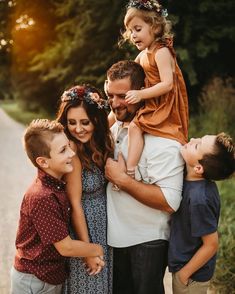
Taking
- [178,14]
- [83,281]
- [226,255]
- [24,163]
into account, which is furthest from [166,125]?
[178,14]

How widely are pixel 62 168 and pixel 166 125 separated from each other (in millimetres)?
658

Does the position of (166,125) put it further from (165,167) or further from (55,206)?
(55,206)

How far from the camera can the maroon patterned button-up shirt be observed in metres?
2.43

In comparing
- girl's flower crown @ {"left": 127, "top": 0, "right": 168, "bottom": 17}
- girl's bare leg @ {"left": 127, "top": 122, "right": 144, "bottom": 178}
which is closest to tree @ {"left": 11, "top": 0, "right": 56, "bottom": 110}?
girl's flower crown @ {"left": 127, "top": 0, "right": 168, "bottom": 17}

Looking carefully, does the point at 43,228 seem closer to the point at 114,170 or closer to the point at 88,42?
the point at 114,170

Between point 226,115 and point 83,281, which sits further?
point 226,115

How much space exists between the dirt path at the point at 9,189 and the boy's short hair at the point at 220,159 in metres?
2.40

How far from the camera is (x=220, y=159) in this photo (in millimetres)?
2549

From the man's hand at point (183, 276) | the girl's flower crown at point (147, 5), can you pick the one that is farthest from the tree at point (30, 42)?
the man's hand at point (183, 276)

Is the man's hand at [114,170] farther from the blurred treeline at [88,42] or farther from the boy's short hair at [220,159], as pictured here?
the blurred treeline at [88,42]

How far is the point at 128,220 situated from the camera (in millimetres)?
2732

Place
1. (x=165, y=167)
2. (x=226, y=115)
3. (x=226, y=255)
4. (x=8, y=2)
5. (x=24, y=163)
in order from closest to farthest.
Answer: (x=165, y=167), (x=226, y=255), (x=226, y=115), (x=24, y=163), (x=8, y=2)

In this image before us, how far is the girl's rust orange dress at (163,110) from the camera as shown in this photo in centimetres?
273

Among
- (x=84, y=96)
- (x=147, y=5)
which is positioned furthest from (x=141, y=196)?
(x=147, y=5)
